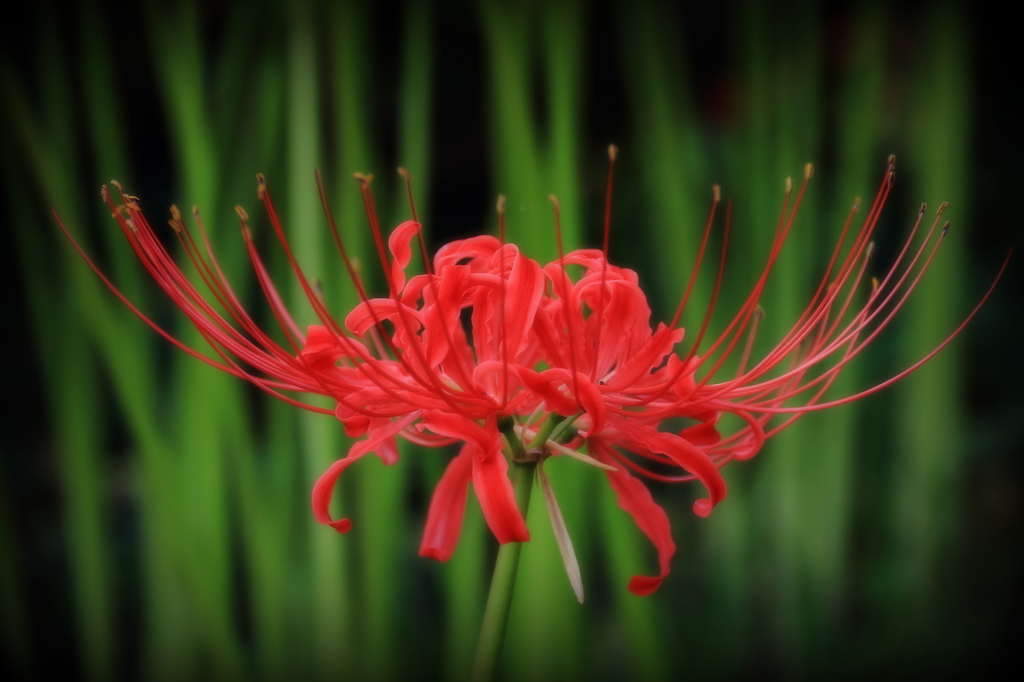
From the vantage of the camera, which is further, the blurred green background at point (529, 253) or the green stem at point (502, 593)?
the blurred green background at point (529, 253)

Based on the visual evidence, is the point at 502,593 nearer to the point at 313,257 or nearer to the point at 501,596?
the point at 501,596

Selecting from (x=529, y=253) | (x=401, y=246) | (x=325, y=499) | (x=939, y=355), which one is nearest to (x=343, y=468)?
(x=325, y=499)

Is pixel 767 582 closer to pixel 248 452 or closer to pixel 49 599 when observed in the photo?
pixel 248 452

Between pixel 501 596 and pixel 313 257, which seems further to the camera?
pixel 313 257

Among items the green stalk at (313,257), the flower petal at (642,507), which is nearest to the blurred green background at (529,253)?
the green stalk at (313,257)

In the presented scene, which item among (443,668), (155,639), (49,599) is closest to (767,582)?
(443,668)

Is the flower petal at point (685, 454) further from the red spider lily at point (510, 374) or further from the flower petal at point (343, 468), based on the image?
the flower petal at point (343, 468)
